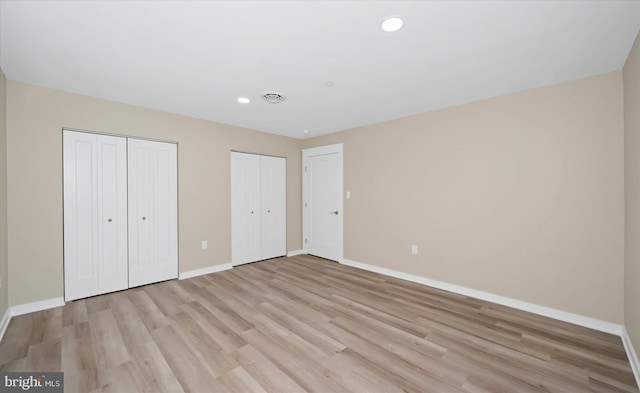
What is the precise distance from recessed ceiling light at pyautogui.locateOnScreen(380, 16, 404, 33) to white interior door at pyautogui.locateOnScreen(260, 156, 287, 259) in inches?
136

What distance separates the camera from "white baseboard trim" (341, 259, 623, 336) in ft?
7.86

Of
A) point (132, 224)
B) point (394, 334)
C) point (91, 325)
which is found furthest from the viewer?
point (132, 224)

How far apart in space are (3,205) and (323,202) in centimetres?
405

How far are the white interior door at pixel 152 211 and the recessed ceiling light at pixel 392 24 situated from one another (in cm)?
332

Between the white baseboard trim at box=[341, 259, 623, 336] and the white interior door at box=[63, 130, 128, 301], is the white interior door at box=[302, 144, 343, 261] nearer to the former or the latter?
the white baseboard trim at box=[341, 259, 623, 336]

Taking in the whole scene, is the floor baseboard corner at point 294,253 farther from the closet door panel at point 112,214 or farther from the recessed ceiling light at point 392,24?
the recessed ceiling light at point 392,24

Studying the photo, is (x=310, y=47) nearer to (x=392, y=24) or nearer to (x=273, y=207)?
(x=392, y=24)

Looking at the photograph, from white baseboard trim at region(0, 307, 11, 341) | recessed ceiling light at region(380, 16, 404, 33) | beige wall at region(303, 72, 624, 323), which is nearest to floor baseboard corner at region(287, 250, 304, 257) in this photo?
beige wall at region(303, 72, 624, 323)

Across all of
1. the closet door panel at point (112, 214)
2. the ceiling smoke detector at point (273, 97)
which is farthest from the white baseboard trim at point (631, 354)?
the closet door panel at point (112, 214)

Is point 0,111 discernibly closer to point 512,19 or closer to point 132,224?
point 132,224

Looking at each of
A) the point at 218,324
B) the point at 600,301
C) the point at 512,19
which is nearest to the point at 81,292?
the point at 218,324

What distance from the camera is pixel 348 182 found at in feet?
15.1

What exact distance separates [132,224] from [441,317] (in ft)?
13.0

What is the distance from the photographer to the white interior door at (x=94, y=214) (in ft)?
9.82
